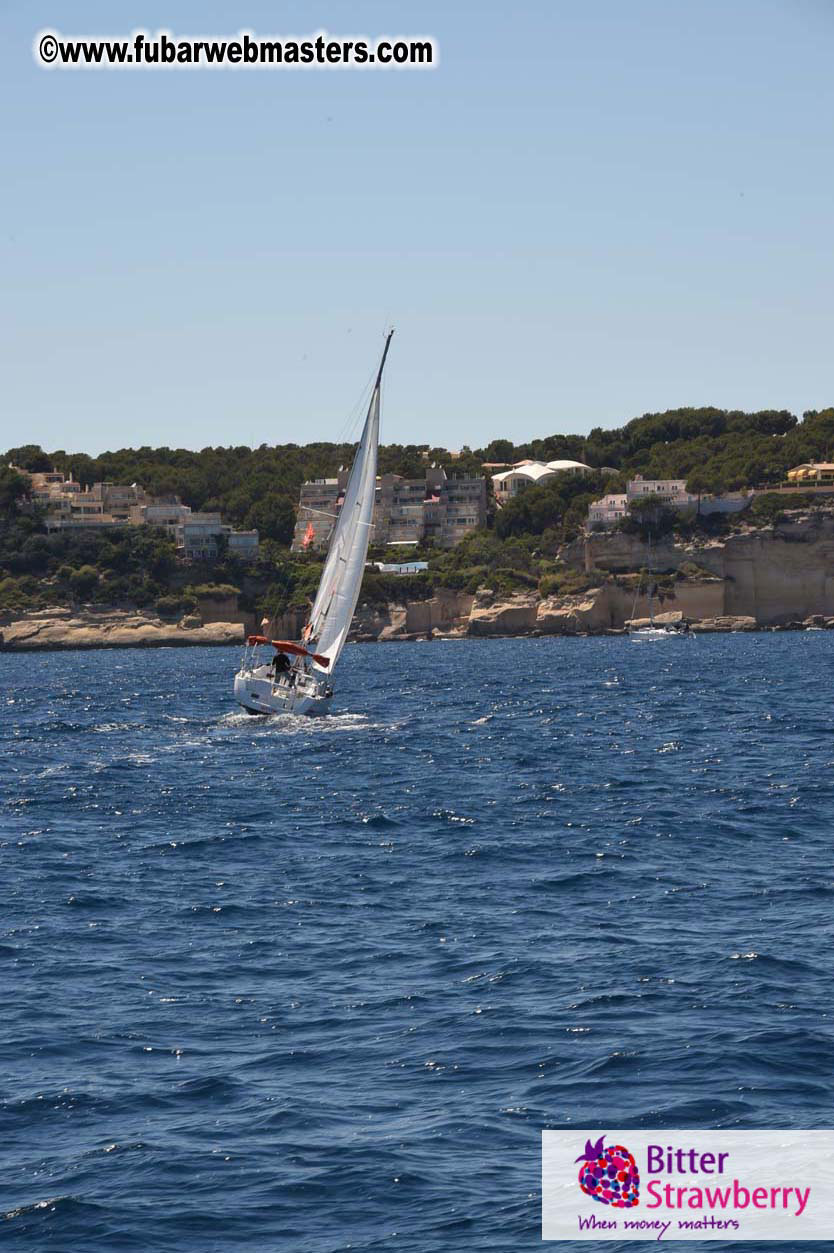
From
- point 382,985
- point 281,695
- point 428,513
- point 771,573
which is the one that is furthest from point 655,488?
point 382,985

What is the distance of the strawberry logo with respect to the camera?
13.7 m

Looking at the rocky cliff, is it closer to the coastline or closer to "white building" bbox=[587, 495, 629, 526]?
the coastline

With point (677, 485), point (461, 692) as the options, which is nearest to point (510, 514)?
point (677, 485)

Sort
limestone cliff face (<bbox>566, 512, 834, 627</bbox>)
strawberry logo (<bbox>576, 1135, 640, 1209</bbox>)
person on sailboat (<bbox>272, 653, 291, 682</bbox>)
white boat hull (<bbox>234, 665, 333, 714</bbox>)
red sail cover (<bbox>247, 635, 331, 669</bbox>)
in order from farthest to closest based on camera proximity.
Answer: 1. limestone cliff face (<bbox>566, 512, 834, 627</bbox>)
2. person on sailboat (<bbox>272, 653, 291, 682</bbox>)
3. white boat hull (<bbox>234, 665, 333, 714</bbox>)
4. red sail cover (<bbox>247, 635, 331, 669</bbox>)
5. strawberry logo (<bbox>576, 1135, 640, 1209</bbox>)

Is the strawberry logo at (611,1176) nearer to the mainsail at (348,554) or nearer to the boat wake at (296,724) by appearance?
the boat wake at (296,724)

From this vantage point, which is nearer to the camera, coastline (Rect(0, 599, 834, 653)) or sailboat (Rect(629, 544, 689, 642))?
sailboat (Rect(629, 544, 689, 642))

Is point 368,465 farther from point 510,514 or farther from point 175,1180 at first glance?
point 510,514

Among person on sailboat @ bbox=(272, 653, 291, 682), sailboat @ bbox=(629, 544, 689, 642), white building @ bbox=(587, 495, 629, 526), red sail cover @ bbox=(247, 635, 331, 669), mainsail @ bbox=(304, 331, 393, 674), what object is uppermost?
white building @ bbox=(587, 495, 629, 526)

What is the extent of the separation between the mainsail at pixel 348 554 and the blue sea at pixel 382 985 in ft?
53.1

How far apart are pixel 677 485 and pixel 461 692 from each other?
351 ft

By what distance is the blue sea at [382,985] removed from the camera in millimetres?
14180

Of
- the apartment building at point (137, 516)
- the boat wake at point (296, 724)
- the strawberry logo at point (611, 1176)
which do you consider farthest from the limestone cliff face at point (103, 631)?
the strawberry logo at point (611, 1176)

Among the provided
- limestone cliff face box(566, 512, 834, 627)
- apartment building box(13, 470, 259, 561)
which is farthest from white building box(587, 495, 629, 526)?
apartment building box(13, 470, 259, 561)

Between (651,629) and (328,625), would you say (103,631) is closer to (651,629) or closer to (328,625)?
(651,629)
